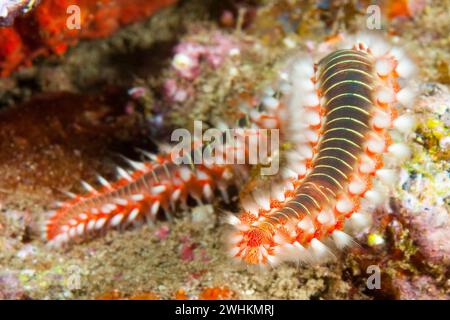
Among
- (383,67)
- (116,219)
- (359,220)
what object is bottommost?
(359,220)

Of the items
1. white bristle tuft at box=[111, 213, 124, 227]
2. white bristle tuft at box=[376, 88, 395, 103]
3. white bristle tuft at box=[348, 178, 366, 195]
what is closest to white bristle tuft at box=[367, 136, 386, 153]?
white bristle tuft at box=[348, 178, 366, 195]

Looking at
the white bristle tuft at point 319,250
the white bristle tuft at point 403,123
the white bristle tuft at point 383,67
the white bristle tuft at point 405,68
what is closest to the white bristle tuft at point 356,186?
the white bristle tuft at point 319,250

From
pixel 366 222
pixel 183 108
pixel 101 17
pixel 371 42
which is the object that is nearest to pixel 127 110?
pixel 183 108

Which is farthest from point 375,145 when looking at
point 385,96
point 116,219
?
point 116,219

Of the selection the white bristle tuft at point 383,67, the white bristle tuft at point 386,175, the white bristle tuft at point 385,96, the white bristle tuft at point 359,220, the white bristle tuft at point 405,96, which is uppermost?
the white bristle tuft at point 383,67

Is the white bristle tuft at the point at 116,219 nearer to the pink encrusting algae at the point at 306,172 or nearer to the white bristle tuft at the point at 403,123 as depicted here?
the pink encrusting algae at the point at 306,172

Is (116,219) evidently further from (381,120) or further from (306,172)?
(381,120)

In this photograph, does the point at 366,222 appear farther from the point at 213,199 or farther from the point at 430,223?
the point at 213,199

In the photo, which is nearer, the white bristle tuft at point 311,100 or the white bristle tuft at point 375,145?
the white bristle tuft at point 375,145
